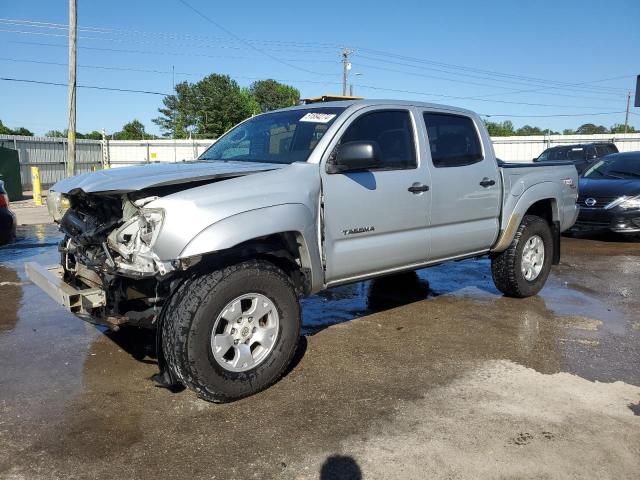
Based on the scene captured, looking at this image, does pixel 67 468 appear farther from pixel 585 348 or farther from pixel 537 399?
pixel 585 348

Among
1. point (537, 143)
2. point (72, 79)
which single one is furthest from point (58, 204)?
point (537, 143)

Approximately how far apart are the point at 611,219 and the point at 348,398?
780 centimetres

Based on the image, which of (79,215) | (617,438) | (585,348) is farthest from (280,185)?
(585,348)

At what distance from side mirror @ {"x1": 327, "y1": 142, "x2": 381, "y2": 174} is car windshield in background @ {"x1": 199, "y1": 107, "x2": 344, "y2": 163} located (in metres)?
0.24

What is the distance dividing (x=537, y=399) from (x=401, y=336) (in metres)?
1.44

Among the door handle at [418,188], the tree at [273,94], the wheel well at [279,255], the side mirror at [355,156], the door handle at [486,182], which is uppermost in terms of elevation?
the tree at [273,94]

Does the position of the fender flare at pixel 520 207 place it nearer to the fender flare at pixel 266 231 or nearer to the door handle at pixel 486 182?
the door handle at pixel 486 182

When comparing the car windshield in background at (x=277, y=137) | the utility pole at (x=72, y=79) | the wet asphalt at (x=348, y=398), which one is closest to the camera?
the wet asphalt at (x=348, y=398)

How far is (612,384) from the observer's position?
12.3ft

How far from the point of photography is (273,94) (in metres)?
90.2

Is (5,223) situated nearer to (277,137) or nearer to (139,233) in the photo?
(277,137)

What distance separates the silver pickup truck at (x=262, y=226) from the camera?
Result: 318 centimetres

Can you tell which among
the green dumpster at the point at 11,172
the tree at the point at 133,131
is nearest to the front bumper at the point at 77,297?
the green dumpster at the point at 11,172

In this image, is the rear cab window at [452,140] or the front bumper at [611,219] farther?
the front bumper at [611,219]
